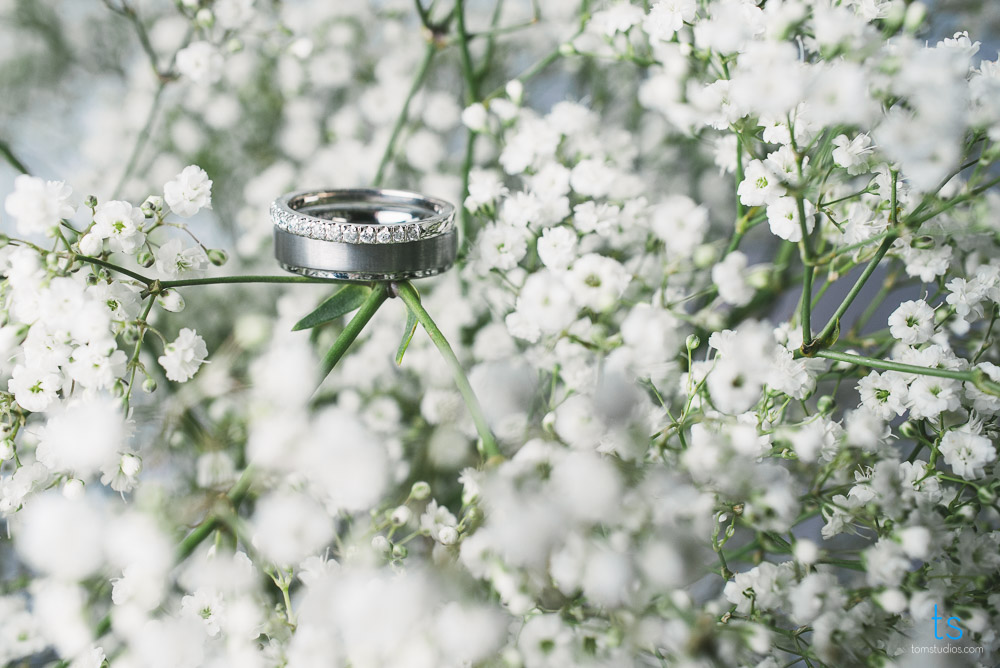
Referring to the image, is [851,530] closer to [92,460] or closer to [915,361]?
[915,361]

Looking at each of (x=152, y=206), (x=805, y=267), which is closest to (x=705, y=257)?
(x=805, y=267)

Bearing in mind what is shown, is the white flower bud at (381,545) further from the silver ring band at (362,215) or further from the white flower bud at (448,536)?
the silver ring band at (362,215)

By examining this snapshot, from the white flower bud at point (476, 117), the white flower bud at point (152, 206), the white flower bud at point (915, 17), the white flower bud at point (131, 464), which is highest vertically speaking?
the white flower bud at point (915, 17)

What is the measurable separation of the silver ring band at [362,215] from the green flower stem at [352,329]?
0.10ft

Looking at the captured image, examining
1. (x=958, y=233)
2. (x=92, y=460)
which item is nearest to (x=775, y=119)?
(x=958, y=233)

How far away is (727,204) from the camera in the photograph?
84cm

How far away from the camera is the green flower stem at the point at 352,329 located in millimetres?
383

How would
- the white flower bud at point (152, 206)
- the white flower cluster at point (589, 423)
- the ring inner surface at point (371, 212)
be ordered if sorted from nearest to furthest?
1. the white flower cluster at point (589, 423)
2. the white flower bud at point (152, 206)
3. the ring inner surface at point (371, 212)

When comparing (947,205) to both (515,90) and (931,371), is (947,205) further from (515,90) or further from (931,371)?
(515,90)

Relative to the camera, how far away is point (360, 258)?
438 millimetres

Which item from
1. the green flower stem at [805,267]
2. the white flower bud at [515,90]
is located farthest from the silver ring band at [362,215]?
the green flower stem at [805,267]

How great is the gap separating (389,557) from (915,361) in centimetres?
31

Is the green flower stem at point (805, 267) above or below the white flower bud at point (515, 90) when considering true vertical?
below

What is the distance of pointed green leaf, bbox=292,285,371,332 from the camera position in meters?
0.42
